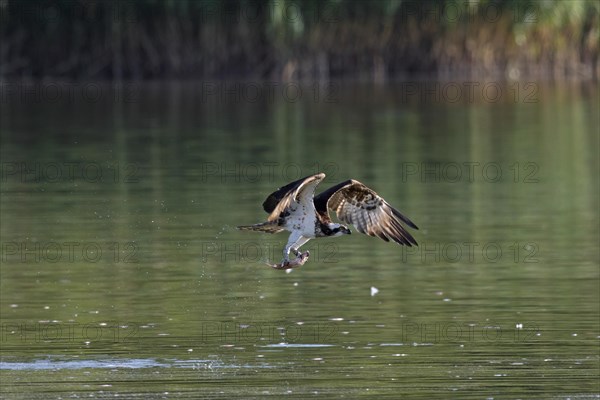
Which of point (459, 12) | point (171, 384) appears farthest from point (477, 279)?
point (459, 12)

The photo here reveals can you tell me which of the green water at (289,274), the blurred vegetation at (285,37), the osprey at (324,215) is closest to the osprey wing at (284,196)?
the osprey at (324,215)

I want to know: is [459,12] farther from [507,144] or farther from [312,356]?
[312,356]

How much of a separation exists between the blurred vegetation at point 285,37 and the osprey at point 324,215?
27713mm

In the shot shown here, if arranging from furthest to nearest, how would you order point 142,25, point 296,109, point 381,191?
point 142,25 < point 296,109 < point 381,191

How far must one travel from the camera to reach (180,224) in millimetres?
17531

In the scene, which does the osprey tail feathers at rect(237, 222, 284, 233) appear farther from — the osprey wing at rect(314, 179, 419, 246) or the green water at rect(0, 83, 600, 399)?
the green water at rect(0, 83, 600, 399)

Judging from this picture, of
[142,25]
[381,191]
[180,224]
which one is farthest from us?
[142,25]

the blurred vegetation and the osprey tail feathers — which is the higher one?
A: the blurred vegetation

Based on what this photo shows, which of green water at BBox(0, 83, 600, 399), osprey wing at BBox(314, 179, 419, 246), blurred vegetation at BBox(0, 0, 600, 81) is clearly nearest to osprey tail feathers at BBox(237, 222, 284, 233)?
osprey wing at BBox(314, 179, 419, 246)

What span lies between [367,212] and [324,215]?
47 cm

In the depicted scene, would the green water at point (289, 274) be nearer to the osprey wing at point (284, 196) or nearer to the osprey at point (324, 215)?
the osprey at point (324, 215)

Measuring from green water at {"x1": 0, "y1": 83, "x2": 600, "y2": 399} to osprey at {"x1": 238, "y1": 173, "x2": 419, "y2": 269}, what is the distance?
87 cm

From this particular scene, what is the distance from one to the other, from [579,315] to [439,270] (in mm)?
2551

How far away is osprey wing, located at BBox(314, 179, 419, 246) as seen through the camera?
11148 mm
